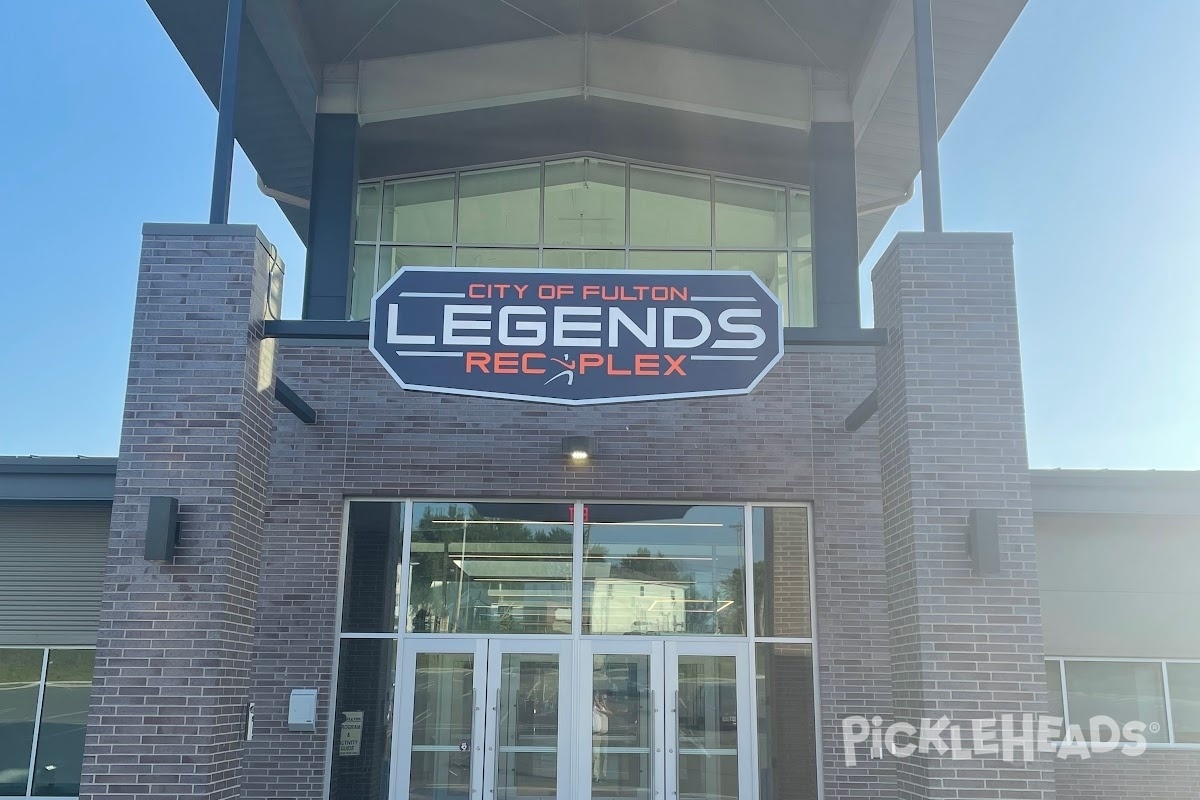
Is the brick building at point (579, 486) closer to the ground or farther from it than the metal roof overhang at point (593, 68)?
closer to the ground

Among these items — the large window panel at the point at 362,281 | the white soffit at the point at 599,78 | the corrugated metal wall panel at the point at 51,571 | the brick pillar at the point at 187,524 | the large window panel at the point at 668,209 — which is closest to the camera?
the brick pillar at the point at 187,524

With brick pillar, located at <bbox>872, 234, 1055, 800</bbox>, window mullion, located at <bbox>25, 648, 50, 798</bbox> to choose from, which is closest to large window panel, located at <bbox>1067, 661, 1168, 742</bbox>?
brick pillar, located at <bbox>872, 234, 1055, 800</bbox>

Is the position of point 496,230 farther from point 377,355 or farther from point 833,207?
point 377,355

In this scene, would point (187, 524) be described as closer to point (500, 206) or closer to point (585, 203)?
point (500, 206)

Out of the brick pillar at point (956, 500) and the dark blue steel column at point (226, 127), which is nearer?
the brick pillar at point (956, 500)

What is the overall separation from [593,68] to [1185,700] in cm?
1067

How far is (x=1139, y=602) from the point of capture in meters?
13.5

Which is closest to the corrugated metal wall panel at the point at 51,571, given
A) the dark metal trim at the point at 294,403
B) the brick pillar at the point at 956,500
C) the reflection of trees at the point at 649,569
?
the dark metal trim at the point at 294,403

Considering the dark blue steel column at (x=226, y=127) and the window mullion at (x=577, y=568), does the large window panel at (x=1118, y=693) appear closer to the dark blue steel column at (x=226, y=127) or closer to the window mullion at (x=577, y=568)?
the window mullion at (x=577, y=568)

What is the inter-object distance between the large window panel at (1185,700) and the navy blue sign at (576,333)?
7842 millimetres

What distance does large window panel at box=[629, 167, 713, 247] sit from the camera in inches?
559

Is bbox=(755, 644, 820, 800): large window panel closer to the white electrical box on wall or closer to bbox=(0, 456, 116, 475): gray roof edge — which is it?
the white electrical box on wall

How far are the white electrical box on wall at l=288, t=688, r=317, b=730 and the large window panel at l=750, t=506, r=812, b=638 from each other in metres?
4.75

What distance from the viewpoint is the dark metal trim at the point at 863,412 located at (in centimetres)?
1013
